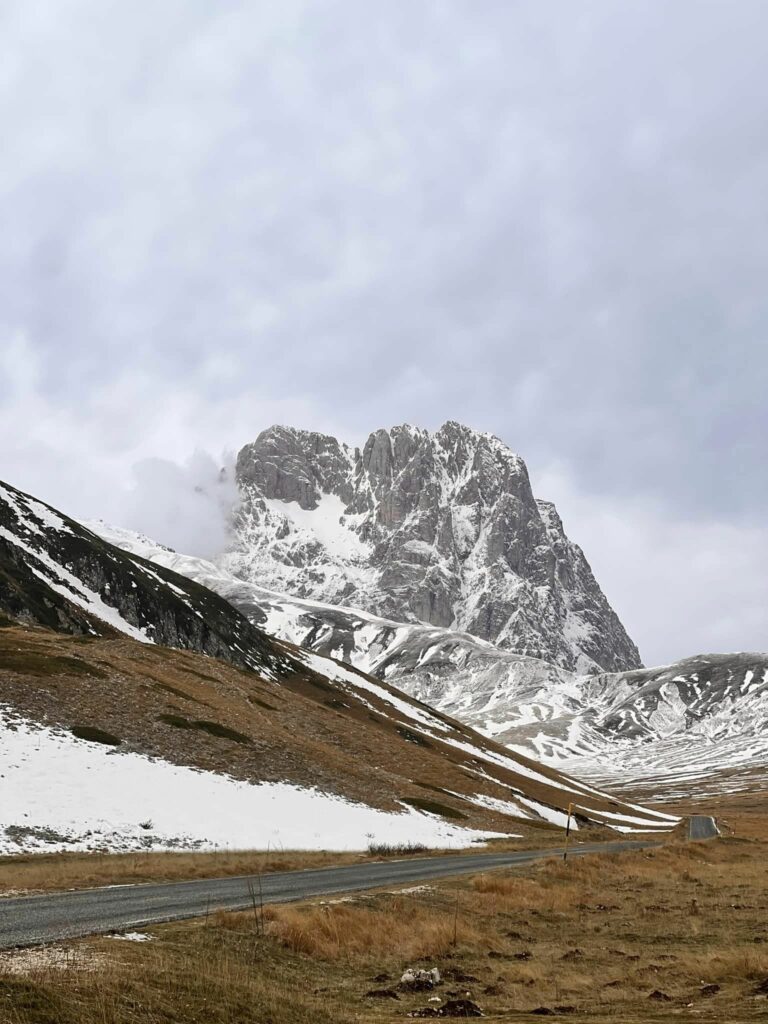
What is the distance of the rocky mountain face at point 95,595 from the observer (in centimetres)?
10000

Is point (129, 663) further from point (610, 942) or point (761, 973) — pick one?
point (761, 973)

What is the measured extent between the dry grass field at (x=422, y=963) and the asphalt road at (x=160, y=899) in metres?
1.62

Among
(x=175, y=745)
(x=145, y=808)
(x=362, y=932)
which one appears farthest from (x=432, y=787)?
(x=362, y=932)

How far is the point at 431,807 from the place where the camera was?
67.8 meters

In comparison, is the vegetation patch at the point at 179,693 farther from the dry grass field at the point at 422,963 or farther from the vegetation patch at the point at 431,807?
the dry grass field at the point at 422,963

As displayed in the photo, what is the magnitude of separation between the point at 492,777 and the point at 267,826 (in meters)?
71.3

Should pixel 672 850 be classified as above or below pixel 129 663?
below

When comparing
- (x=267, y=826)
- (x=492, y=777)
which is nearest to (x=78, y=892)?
(x=267, y=826)

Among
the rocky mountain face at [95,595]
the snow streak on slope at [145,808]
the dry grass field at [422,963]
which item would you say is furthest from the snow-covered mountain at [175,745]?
the dry grass field at [422,963]

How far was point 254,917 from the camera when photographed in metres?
18.5

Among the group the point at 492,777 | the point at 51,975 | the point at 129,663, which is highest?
the point at 129,663

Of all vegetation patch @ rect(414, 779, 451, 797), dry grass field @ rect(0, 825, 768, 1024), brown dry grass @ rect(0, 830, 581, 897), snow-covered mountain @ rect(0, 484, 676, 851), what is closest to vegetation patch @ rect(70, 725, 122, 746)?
snow-covered mountain @ rect(0, 484, 676, 851)

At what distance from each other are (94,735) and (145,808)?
395 inches

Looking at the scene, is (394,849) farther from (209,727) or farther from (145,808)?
(209,727)
